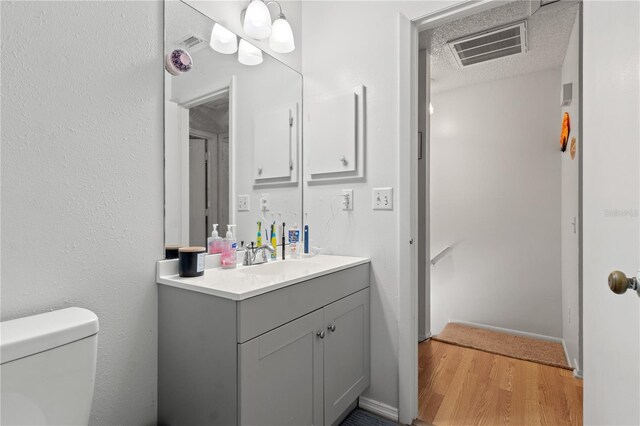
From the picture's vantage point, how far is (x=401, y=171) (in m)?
1.65

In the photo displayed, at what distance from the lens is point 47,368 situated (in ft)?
2.77

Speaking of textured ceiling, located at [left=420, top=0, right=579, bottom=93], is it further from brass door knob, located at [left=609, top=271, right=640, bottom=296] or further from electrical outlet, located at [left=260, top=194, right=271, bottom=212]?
brass door knob, located at [left=609, top=271, right=640, bottom=296]

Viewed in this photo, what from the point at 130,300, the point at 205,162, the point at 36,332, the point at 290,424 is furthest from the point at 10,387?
the point at 205,162

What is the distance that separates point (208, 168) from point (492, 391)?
203 centimetres

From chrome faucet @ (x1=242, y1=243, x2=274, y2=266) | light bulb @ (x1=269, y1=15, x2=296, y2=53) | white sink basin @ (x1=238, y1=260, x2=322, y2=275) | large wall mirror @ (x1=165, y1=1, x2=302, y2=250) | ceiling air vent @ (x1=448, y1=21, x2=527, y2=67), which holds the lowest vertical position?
white sink basin @ (x1=238, y1=260, x2=322, y2=275)

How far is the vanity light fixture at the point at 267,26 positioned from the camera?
1.62 metres

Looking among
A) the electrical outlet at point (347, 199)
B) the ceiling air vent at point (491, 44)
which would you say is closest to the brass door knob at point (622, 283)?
the electrical outlet at point (347, 199)

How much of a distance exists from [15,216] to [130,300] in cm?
44

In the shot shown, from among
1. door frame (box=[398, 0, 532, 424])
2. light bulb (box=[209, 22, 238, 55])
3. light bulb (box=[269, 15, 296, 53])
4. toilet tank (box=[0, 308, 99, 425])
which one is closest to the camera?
toilet tank (box=[0, 308, 99, 425])

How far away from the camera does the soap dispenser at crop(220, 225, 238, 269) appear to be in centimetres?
153

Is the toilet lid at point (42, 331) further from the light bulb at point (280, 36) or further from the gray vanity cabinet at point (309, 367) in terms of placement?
the light bulb at point (280, 36)

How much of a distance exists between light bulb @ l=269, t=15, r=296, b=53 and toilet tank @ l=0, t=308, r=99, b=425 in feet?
5.00

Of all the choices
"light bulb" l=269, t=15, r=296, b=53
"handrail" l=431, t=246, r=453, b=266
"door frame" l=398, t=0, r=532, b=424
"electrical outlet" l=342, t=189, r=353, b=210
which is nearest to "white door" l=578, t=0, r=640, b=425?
"door frame" l=398, t=0, r=532, b=424

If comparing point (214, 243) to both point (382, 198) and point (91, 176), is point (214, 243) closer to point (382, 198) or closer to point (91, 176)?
point (91, 176)
